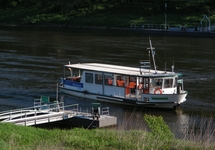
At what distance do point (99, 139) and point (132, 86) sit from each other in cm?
1361

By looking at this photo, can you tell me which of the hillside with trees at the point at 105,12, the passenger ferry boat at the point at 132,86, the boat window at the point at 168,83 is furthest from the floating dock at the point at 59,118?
the hillside with trees at the point at 105,12

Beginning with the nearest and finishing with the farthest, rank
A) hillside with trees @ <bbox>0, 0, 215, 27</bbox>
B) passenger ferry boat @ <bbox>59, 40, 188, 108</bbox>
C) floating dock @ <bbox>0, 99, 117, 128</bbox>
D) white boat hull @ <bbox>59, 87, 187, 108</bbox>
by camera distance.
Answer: floating dock @ <bbox>0, 99, 117, 128</bbox>, white boat hull @ <bbox>59, 87, 187, 108</bbox>, passenger ferry boat @ <bbox>59, 40, 188, 108</bbox>, hillside with trees @ <bbox>0, 0, 215, 27</bbox>

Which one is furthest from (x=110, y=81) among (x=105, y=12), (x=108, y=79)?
(x=105, y=12)

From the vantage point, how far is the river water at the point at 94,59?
38219 millimetres

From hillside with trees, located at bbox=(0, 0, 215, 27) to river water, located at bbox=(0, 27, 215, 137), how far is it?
22.8ft

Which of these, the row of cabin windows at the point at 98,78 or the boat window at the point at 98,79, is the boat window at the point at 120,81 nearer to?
the row of cabin windows at the point at 98,78

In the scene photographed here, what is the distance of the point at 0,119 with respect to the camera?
30.8m

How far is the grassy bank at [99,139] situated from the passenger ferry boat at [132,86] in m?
11.1

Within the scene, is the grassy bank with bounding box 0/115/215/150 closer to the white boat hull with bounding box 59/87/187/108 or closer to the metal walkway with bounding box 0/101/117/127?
the metal walkway with bounding box 0/101/117/127

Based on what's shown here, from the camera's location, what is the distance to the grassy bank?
23531 millimetres

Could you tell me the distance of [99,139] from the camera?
25.7 metres

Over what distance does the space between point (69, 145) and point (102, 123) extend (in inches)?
295

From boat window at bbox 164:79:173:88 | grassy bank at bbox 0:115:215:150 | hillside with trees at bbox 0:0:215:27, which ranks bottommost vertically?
grassy bank at bbox 0:115:215:150

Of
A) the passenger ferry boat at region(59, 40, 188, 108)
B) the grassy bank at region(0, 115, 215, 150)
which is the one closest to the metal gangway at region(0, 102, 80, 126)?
the grassy bank at region(0, 115, 215, 150)
